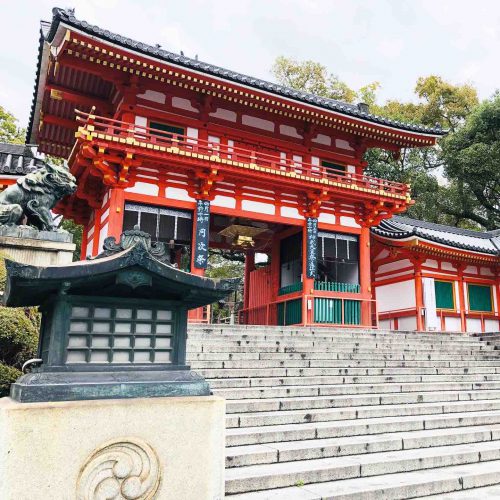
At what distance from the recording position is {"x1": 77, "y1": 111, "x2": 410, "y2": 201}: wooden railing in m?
12.0

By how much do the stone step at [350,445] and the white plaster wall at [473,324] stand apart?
13136mm

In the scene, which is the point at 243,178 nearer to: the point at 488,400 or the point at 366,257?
the point at 366,257

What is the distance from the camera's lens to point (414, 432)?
6.29 m

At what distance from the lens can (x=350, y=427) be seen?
598 centimetres

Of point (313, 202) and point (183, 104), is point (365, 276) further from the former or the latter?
point (183, 104)

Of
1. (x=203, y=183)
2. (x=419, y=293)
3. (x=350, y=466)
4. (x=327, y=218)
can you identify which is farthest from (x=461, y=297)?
(x=350, y=466)

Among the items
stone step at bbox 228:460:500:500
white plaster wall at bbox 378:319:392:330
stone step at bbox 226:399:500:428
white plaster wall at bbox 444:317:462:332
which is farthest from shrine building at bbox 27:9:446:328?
stone step at bbox 228:460:500:500

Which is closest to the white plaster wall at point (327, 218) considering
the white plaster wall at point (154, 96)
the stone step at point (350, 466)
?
the white plaster wall at point (154, 96)

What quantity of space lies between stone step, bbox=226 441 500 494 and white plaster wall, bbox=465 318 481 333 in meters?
13.9

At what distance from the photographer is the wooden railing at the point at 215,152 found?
11969mm

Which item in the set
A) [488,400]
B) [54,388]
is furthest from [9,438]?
[488,400]

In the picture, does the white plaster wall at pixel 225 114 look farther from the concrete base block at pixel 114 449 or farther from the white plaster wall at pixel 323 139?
the concrete base block at pixel 114 449

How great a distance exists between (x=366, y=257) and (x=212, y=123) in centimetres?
692

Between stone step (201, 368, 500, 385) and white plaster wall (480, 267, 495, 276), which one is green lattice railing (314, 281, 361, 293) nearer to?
stone step (201, 368, 500, 385)
